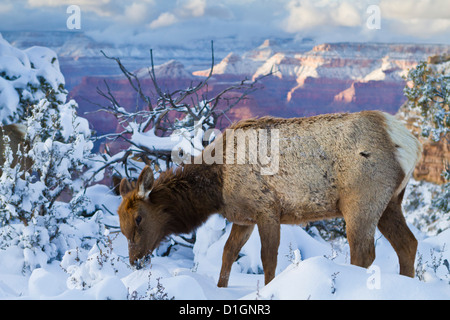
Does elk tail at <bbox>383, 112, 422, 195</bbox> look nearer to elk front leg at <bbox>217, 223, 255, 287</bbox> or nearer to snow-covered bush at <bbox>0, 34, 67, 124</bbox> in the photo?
elk front leg at <bbox>217, 223, 255, 287</bbox>

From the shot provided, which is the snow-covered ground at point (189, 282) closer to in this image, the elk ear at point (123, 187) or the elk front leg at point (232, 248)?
the elk front leg at point (232, 248)

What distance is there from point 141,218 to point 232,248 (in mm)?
1177

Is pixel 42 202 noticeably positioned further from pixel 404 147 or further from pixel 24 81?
pixel 404 147

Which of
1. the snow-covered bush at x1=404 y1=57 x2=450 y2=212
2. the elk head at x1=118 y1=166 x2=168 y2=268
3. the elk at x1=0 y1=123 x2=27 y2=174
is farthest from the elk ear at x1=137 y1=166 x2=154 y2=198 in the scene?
the snow-covered bush at x1=404 y1=57 x2=450 y2=212

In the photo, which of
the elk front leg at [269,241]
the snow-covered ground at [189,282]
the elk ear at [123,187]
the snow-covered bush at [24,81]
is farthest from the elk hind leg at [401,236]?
the snow-covered bush at [24,81]

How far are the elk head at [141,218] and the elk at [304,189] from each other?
1 centimetres

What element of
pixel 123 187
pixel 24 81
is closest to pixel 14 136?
pixel 24 81

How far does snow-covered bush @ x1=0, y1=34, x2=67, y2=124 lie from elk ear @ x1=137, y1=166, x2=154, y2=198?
5.48 m

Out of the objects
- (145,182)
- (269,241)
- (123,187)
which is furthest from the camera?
(123,187)

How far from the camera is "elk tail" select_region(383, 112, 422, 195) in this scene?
5199mm

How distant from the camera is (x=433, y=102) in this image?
18.4 metres
